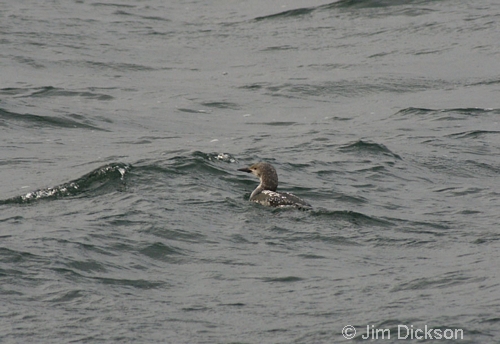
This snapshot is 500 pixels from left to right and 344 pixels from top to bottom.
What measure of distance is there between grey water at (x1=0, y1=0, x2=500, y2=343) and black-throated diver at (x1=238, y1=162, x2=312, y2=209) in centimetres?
12

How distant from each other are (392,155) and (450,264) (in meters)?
4.98

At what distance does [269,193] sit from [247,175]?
1874mm

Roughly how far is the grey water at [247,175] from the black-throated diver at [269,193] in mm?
121

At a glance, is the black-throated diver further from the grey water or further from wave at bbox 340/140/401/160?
wave at bbox 340/140/401/160

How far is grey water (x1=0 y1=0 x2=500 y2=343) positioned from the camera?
26.8 feet

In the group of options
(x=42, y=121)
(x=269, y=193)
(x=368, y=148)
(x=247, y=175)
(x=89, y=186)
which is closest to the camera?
(x=269, y=193)

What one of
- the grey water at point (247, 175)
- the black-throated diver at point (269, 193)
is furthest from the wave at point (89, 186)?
the black-throated diver at point (269, 193)

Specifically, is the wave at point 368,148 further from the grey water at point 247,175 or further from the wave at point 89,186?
the wave at point 89,186

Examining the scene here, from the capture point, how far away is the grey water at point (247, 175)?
26.8ft

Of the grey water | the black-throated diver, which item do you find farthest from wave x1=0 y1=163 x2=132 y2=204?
the black-throated diver

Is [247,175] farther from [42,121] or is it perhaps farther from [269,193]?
[42,121]

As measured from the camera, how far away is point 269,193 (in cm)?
1175

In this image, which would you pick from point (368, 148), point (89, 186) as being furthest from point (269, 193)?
point (368, 148)

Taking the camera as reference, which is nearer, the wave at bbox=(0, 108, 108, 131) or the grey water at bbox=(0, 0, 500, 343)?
the grey water at bbox=(0, 0, 500, 343)
